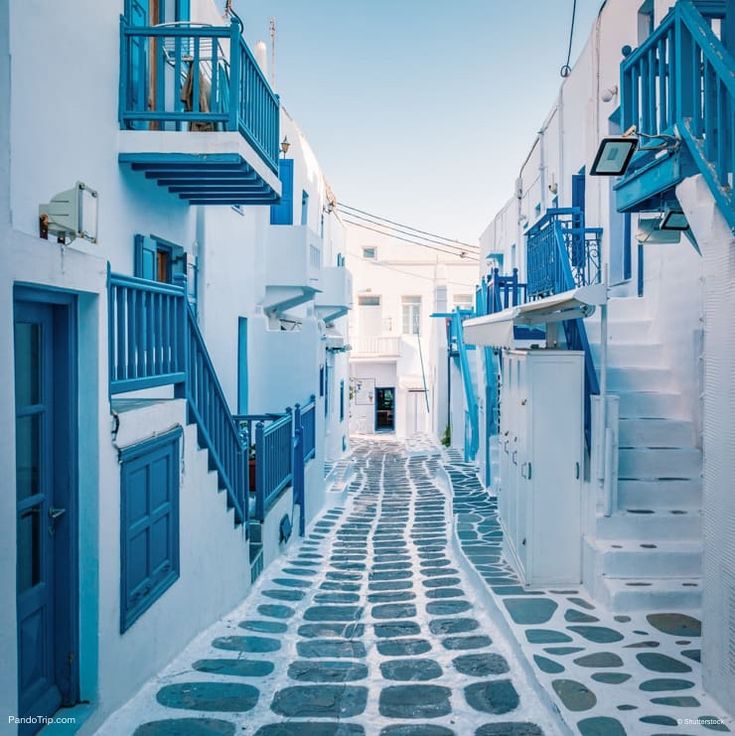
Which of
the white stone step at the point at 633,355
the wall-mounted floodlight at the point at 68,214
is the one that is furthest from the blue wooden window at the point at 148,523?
the white stone step at the point at 633,355

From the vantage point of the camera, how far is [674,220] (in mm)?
5125

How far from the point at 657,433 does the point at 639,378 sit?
0.86 m

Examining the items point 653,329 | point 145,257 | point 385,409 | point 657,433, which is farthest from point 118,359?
point 385,409

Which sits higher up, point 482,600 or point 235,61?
point 235,61

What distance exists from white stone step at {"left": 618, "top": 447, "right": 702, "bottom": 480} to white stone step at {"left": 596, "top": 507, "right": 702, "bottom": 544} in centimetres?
50

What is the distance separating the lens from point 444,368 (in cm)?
2531

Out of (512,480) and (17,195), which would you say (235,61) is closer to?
(17,195)

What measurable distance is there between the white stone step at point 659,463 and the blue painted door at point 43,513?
4.91m

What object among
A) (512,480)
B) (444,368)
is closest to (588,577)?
(512,480)

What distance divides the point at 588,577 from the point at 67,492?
4494 mm

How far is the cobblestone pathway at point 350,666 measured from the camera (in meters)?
4.20

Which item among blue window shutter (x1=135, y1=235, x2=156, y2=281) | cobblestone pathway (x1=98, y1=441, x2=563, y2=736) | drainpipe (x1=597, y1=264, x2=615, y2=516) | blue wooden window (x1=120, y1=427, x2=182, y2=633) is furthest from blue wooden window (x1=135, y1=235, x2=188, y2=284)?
drainpipe (x1=597, y1=264, x2=615, y2=516)

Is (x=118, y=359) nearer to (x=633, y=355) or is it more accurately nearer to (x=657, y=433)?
(x=657, y=433)

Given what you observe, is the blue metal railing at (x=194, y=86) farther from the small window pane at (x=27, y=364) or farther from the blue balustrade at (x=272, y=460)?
the small window pane at (x=27, y=364)
